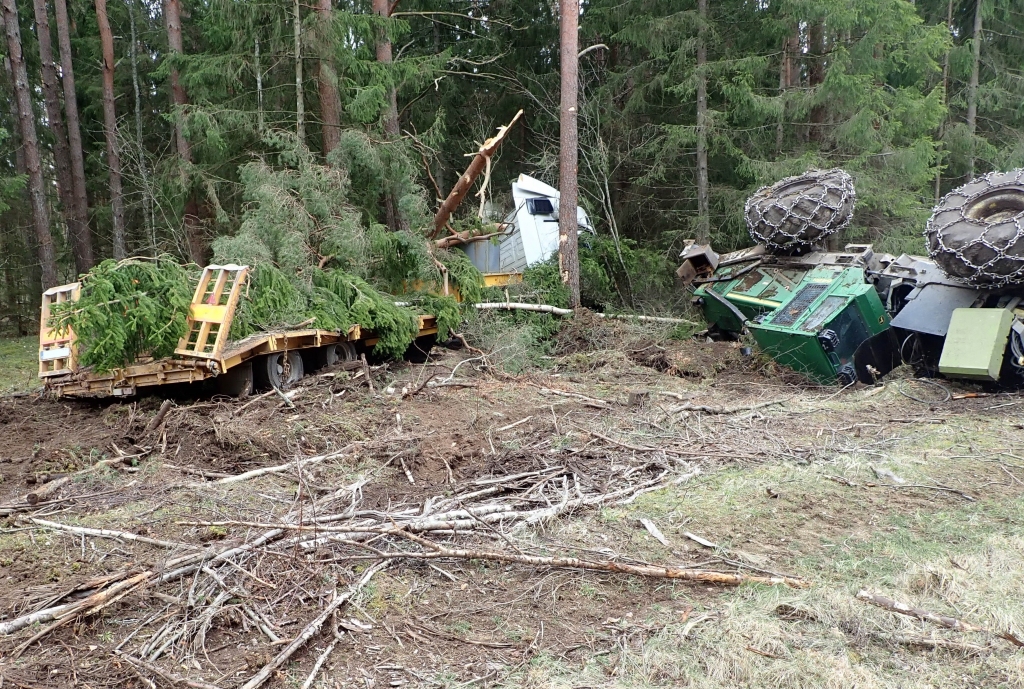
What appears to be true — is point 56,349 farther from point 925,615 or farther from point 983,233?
point 983,233

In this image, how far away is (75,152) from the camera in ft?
64.3

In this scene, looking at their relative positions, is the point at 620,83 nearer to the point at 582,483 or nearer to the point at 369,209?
the point at 369,209

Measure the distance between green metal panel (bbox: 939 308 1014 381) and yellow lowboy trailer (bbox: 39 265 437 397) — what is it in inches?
285

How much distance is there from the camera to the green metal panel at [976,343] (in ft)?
28.8

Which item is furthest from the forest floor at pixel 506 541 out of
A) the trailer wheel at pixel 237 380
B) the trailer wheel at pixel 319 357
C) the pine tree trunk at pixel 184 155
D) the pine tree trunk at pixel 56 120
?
the pine tree trunk at pixel 56 120

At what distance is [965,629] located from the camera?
153 inches

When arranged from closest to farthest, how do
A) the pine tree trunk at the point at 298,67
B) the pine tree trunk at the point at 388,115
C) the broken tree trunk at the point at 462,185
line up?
the broken tree trunk at the point at 462,185
the pine tree trunk at the point at 298,67
the pine tree trunk at the point at 388,115

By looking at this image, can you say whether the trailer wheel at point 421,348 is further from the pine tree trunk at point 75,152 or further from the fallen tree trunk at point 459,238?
the pine tree trunk at point 75,152

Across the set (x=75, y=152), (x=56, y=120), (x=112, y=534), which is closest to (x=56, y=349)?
(x=112, y=534)

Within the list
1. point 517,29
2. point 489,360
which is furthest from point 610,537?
point 517,29

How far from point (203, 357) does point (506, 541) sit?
4590 mm

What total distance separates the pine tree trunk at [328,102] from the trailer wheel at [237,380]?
6.13 meters

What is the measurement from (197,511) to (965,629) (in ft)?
15.3

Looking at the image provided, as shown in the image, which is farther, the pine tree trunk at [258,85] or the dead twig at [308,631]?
the pine tree trunk at [258,85]
